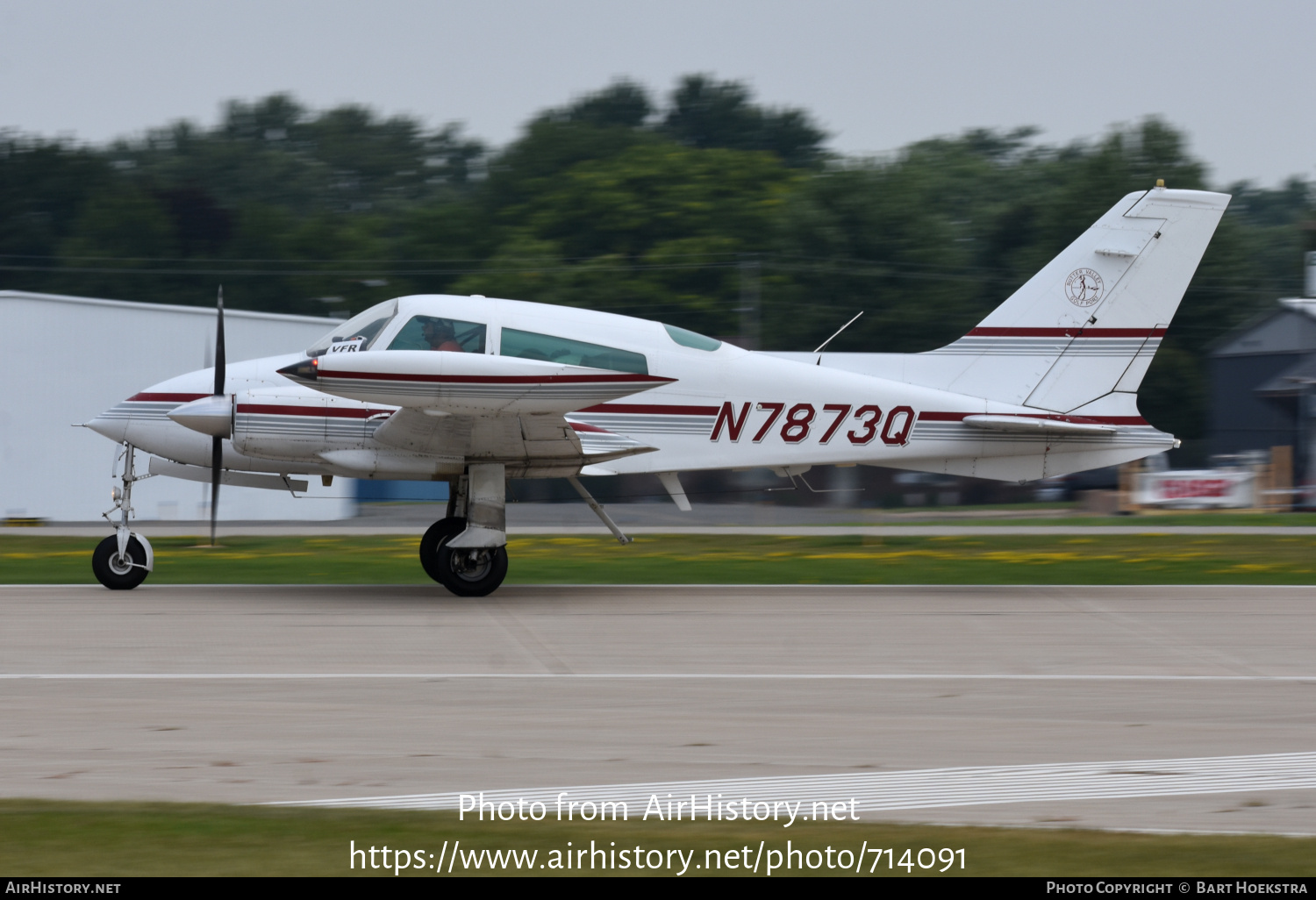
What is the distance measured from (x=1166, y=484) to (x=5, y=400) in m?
27.2

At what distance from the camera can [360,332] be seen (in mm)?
13172

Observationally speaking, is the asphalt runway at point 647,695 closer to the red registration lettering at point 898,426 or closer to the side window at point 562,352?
the red registration lettering at point 898,426

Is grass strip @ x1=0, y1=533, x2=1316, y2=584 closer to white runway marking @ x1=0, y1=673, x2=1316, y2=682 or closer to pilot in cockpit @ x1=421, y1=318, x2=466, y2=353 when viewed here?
pilot in cockpit @ x1=421, y1=318, x2=466, y2=353

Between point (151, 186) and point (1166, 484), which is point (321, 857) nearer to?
point (1166, 484)

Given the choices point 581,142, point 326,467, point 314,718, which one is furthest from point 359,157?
point 314,718

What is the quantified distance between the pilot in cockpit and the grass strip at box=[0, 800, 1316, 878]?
23.0 feet

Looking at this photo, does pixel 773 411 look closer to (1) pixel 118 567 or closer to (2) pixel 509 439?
(2) pixel 509 439

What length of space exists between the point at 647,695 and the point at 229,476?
22.7ft

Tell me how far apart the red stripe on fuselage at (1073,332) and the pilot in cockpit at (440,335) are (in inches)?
220

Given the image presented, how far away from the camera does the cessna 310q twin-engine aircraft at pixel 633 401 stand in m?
12.6

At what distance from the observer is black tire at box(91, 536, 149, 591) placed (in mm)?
13570

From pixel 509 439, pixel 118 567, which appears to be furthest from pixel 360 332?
pixel 118 567

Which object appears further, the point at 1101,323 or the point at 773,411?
the point at 1101,323

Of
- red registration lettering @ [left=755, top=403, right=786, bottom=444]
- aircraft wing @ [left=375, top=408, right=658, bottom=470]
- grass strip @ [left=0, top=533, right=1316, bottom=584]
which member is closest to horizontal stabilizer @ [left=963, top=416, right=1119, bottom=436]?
red registration lettering @ [left=755, top=403, right=786, bottom=444]
